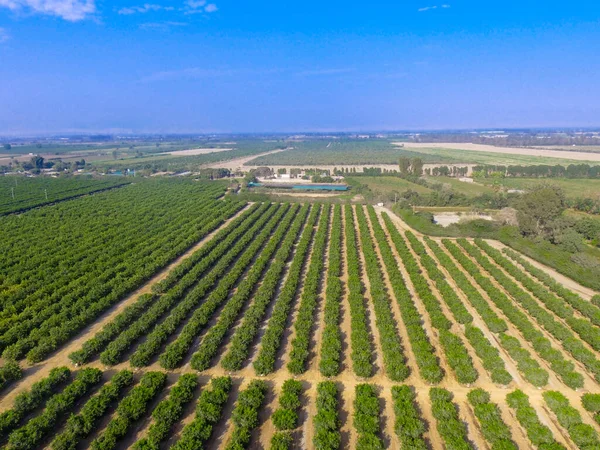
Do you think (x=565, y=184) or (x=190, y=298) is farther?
(x=565, y=184)

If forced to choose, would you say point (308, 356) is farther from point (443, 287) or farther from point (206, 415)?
point (443, 287)

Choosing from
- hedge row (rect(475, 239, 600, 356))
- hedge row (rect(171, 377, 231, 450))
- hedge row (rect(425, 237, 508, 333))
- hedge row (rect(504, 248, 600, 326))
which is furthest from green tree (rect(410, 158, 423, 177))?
hedge row (rect(171, 377, 231, 450))

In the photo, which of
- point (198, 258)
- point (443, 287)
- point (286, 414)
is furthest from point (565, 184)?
point (286, 414)

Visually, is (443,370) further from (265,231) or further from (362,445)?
(265,231)

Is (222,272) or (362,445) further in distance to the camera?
(222,272)

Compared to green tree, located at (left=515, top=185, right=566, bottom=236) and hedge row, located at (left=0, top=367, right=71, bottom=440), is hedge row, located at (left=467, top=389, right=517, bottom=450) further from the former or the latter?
green tree, located at (left=515, top=185, right=566, bottom=236)

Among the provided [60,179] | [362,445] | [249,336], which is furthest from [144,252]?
[60,179]

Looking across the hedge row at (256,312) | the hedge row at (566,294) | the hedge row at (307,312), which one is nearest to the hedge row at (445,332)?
the hedge row at (307,312)

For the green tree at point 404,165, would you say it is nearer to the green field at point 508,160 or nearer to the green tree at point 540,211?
the green field at point 508,160
